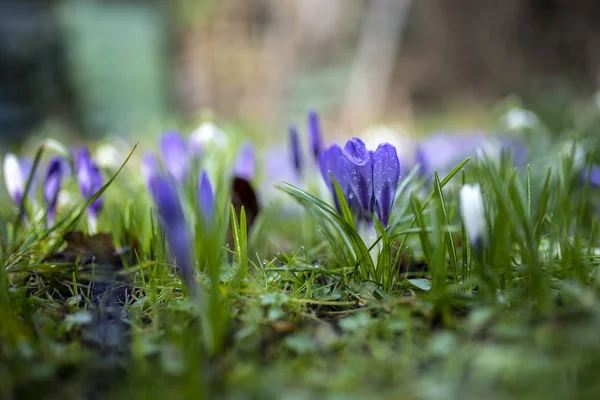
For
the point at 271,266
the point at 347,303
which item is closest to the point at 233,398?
the point at 347,303

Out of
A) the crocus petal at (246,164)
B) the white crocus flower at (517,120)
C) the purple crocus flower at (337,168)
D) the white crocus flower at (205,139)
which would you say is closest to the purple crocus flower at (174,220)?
the purple crocus flower at (337,168)

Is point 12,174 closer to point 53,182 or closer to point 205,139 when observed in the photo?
point 53,182

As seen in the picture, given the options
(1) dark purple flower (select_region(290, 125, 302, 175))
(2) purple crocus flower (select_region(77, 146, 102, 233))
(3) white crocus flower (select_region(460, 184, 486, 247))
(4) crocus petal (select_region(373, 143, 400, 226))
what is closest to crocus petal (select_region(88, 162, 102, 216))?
(2) purple crocus flower (select_region(77, 146, 102, 233))

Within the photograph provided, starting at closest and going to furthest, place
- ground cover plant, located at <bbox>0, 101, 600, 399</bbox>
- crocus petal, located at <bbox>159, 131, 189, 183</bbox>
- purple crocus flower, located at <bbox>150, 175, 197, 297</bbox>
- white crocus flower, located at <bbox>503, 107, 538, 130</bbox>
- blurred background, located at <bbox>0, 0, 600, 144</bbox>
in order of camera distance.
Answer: ground cover plant, located at <bbox>0, 101, 600, 399</bbox> < purple crocus flower, located at <bbox>150, 175, 197, 297</bbox> < crocus petal, located at <bbox>159, 131, 189, 183</bbox> < white crocus flower, located at <bbox>503, 107, 538, 130</bbox> < blurred background, located at <bbox>0, 0, 600, 144</bbox>

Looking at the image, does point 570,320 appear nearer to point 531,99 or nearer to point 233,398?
point 233,398

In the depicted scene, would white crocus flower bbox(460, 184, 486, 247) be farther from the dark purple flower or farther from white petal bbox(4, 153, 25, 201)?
white petal bbox(4, 153, 25, 201)

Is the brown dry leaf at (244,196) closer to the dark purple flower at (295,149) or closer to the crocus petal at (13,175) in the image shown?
the dark purple flower at (295,149)

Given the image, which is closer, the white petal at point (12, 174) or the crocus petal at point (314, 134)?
the white petal at point (12, 174)
